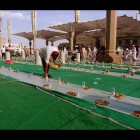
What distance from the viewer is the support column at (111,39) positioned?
52.4 feet

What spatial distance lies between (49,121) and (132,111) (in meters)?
1.36

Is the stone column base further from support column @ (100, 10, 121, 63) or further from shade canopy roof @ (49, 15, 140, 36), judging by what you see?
shade canopy roof @ (49, 15, 140, 36)

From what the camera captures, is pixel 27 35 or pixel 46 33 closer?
pixel 46 33

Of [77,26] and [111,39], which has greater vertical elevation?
[77,26]

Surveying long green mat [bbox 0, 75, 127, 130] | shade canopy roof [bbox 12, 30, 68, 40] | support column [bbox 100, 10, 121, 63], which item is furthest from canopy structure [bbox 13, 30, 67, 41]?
long green mat [bbox 0, 75, 127, 130]

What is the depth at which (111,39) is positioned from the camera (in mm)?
16281

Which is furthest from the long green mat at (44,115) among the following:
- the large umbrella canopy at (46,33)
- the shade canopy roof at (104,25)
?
the large umbrella canopy at (46,33)

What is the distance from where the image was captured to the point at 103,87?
20.3ft

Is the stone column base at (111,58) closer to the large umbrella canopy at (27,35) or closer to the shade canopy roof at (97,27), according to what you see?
the shade canopy roof at (97,27)

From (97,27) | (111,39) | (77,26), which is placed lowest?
(111,39)

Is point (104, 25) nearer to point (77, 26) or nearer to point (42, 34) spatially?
point (77, 26)

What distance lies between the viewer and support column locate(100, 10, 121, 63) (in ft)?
52.4

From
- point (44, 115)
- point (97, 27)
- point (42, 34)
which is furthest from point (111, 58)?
point (42, 34)
